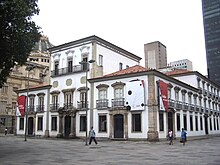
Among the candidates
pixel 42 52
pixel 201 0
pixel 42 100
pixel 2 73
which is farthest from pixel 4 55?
pixel 201 0

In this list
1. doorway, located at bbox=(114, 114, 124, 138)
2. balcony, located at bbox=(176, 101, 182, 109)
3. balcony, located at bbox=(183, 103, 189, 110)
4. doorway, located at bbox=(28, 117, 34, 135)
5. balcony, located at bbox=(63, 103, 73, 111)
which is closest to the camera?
doorway, located at bbox=(114, 114, 124, 138)

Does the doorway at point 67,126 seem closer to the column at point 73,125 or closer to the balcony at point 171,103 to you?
the column at point 73,125

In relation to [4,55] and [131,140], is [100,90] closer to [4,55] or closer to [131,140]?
[131,140]

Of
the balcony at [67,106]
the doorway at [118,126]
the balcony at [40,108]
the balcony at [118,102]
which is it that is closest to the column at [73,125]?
the balcony at [67,106]

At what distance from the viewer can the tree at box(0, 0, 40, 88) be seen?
15.1 meters

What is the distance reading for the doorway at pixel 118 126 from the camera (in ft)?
101

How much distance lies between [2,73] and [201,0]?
268 feet

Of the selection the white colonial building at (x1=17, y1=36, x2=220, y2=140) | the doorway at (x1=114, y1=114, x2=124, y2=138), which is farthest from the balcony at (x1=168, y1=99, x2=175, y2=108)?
the doorway at (x1=114, y1=114, x2=124, y2=138)

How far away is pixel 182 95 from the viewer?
3725 centimetres

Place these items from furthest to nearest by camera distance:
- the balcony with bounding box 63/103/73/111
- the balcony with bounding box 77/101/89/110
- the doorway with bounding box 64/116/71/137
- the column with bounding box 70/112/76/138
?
1. the doorway with bounding box 64/116/71/137
2. the balcony with bounding box 63/103/73/111
3. the column with bounding box 70/112/76/138
4. the balcony with bounding box 77/101/89/110

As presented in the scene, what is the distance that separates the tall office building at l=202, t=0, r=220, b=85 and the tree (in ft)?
260

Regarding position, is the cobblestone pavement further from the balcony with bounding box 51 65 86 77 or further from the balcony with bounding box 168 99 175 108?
the balcony with bounding box 51 65 86 77

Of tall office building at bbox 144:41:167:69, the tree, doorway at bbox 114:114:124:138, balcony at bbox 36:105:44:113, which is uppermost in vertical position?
tall office building at bbox 144:41:167:69

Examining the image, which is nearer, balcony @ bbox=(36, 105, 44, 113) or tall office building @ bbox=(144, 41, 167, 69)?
balcony @ bbox=(36, 105, 44, 113)
